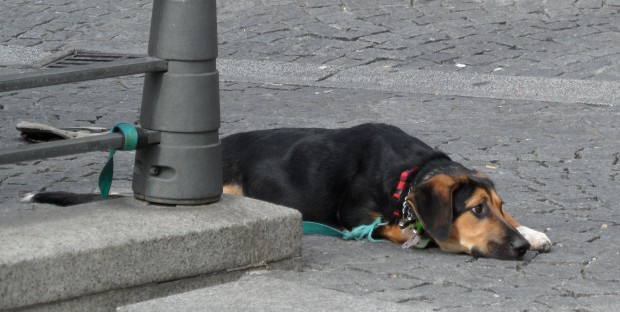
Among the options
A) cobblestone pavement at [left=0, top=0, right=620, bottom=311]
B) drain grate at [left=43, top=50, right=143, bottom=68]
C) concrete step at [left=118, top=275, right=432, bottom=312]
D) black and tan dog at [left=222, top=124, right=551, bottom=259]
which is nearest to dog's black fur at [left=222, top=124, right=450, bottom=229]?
black and tan dog at [left=222, top=124, right=551, bottom=259]

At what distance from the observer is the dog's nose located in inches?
185

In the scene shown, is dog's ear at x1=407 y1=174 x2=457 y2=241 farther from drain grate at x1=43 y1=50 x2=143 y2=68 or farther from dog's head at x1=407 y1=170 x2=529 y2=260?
drain grate at x1=43 y1=50 x2=143 y2=68

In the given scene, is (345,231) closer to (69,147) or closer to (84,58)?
(69,147)

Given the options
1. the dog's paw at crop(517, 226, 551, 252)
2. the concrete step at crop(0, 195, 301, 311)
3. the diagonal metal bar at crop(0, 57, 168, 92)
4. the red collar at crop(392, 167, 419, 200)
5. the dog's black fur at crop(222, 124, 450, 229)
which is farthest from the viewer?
the dog's black fur at crop(222, 124, 450, 229)

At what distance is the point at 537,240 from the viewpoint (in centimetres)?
488

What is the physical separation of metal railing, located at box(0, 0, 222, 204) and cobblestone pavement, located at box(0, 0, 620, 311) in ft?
1.97

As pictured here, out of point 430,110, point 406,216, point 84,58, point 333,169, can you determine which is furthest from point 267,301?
point 84,58

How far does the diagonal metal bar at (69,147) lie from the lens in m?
3.99

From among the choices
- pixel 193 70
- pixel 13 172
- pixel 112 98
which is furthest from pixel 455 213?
pixel 112 98

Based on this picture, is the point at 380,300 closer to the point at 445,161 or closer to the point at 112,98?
the point at 445,161

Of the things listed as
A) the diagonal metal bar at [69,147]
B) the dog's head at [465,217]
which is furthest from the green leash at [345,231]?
the diagonal metal bar at [69,147]

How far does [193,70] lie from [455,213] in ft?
4.33

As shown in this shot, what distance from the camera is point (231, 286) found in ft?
13.5

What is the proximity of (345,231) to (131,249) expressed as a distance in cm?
149
